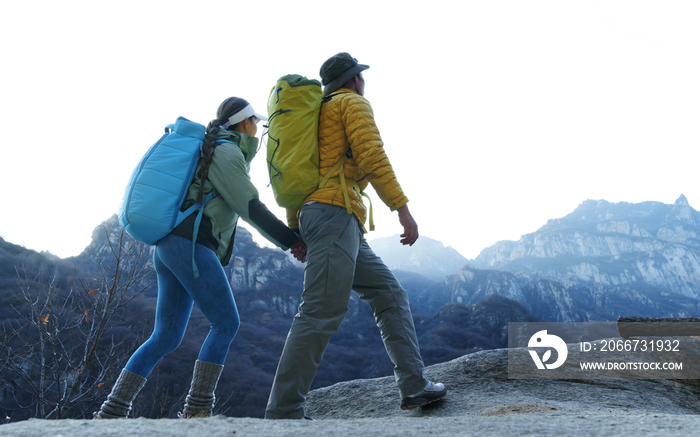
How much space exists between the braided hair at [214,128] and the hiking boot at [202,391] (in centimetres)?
96

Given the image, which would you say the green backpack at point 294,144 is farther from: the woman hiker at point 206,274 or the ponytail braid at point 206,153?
the ponytail braid at point 206,153

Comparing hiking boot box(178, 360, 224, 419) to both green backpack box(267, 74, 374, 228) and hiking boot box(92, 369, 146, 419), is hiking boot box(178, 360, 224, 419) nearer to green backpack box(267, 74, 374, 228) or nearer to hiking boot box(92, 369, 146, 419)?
hiking boot box(92, 369, 146, 419)

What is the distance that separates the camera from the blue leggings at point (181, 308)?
2.09 meters

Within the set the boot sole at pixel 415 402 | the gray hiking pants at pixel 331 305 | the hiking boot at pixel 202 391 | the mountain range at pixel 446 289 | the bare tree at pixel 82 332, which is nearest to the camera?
the gray hiking pants at pixel 331 305

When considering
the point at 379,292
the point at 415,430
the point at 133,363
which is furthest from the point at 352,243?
the point at 133,363

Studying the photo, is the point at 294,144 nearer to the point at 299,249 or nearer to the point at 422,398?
the point at 299,249

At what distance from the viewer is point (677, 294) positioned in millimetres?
117188

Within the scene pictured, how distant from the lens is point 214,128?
7.86 ft

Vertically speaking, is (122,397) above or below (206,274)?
below

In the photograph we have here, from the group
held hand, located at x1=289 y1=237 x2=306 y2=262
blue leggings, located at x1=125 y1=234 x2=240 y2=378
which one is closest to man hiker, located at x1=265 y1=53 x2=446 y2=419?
held hand, located at x1=289 y1=237 x2=306 y2=262

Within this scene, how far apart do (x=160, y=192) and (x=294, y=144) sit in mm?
801

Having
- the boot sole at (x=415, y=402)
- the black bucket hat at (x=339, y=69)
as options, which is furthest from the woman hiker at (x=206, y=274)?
the boot sole at (x=415, y=402)

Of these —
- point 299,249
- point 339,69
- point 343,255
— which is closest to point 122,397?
point 299,249

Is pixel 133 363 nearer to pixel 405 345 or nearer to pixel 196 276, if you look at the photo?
pixel 196 276
